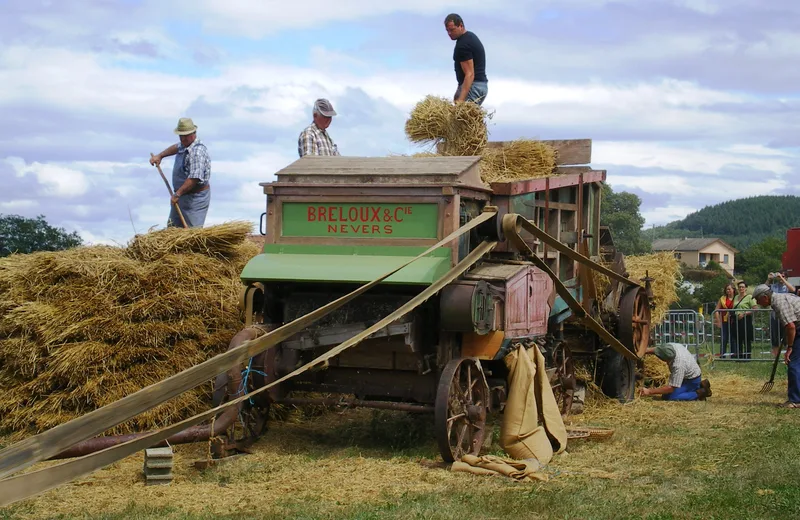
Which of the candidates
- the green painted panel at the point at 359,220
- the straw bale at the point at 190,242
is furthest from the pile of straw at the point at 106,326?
the green painted panel at the point at 359,220

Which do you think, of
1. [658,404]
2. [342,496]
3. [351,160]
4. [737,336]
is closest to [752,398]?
[658,404]

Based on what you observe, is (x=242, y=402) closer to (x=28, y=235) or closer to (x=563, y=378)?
(x=563, y=378)

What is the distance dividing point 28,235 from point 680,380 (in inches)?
341

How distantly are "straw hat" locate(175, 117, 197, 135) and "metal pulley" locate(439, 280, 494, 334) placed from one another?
425 cm

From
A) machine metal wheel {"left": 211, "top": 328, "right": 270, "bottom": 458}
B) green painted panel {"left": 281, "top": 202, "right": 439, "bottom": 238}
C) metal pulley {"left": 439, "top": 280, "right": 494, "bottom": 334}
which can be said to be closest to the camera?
metal pulley {"left": 439, "top": 280, "right": 494, "bottom": 334}

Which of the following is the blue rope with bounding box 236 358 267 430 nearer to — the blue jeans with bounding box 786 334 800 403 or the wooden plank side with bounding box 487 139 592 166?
the wooden plank side with bounding box 487 139 592 166

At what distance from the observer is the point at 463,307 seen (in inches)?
309

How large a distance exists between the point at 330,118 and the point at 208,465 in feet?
14.1

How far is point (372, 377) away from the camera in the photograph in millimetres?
8461

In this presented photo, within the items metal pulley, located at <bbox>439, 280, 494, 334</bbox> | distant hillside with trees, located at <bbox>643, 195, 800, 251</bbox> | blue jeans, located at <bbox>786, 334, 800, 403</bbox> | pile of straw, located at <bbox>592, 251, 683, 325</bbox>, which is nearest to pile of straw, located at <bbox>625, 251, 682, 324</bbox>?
pile of straw, located at <bbox>592, 251, 683, 325</bbox>

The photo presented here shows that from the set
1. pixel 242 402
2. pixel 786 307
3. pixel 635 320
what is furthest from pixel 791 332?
pixel 242 402

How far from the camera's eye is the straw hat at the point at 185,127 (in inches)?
427

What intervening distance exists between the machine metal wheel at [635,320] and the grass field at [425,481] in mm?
1581

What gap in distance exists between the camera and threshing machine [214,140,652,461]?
803 cm
